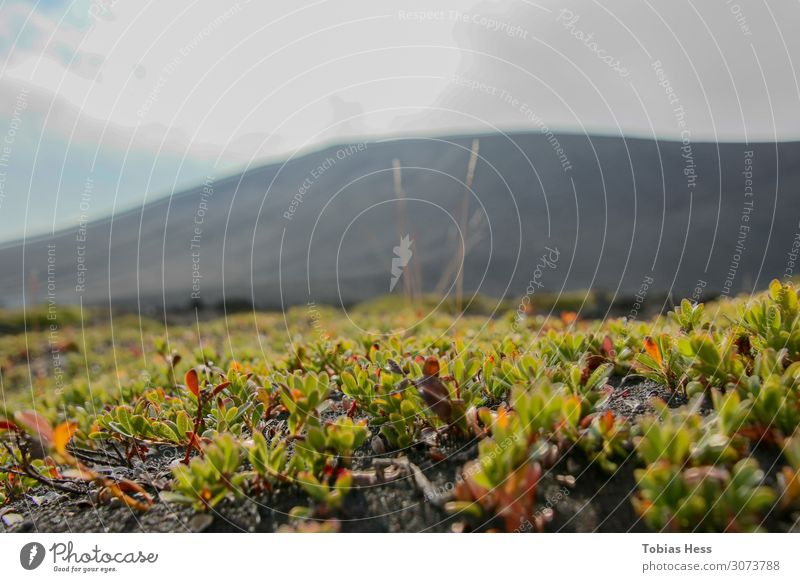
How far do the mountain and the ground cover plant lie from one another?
427 inches

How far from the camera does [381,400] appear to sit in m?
2.53

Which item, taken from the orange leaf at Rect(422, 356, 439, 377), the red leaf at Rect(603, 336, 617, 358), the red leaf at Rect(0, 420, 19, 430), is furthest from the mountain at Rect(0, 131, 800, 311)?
the red leaf at Rect(0, 420, 19, 430)

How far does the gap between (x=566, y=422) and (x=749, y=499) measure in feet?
1.88

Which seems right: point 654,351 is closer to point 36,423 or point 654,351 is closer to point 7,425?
point 36,423

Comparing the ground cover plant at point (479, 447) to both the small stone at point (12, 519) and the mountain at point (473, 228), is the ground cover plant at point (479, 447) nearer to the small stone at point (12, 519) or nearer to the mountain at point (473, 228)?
the small stone at point (12, 519)

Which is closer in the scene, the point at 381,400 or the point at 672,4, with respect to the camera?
the point at 381,400

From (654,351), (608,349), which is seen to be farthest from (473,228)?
(654,351)

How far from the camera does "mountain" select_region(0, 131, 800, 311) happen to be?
1454 cm

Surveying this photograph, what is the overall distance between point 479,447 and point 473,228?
12.4 meters

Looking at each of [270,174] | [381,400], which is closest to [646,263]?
[270,174]
